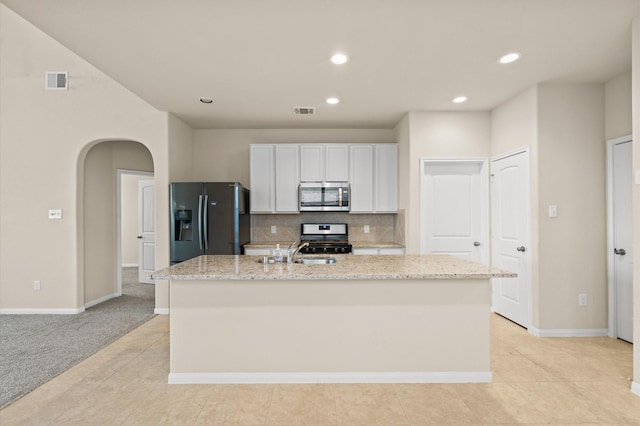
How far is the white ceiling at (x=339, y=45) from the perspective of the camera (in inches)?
91.0

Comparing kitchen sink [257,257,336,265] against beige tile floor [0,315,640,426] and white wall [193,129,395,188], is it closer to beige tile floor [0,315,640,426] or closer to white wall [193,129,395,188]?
beige tile floor [0,315,640,426]

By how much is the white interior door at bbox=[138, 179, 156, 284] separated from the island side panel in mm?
4545

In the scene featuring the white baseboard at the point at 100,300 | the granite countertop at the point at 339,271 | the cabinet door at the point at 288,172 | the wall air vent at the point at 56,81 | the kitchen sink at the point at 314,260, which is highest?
the wall air vent at the point at 56,81

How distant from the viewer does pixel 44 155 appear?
4.61 m

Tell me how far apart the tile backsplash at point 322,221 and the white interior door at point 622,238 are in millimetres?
2660

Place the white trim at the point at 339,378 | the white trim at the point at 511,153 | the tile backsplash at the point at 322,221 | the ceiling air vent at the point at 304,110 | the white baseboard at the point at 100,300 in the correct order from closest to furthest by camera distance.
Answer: the white trim at the point at 339,378 < the white trim at the point at 511,153 < the ceiling air vent at the point at 304,110 < the white baseboard at the point at 100,300 < the tile backsplash at the point at 322,221

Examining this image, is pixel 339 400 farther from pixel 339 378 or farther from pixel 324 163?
pixel 324 163

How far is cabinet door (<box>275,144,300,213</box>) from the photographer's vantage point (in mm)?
5152

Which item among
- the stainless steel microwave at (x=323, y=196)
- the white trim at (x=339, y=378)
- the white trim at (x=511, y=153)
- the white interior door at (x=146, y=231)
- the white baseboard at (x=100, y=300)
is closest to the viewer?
the white trim at (x=339, y=378)

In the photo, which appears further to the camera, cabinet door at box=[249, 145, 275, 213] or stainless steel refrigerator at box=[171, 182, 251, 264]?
cabinet door at box=[249, 145, 275, 213]

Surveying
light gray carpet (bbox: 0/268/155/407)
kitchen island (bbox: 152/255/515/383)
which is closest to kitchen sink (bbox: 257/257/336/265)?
kitchen island (bbox: 152/255/515/383)

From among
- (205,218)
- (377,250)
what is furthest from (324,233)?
(205,218)

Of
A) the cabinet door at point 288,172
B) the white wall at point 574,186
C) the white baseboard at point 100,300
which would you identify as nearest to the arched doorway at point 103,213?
the white baseboard at point 100,300

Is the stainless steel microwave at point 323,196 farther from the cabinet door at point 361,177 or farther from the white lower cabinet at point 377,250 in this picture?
the white lower cabinet at point 377,250
